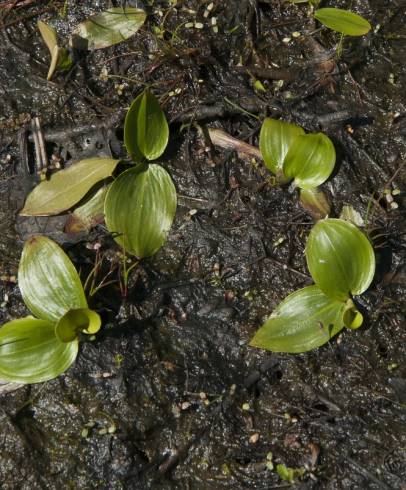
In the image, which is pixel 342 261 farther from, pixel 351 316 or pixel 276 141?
pixel 276 141

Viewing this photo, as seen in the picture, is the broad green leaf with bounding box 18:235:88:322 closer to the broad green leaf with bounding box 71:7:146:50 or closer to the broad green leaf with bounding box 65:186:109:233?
the broad green leaf with bounding box 65:186:109:233

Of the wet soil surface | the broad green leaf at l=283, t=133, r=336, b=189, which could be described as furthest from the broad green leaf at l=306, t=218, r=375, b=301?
the broad green leaf at l=283, t=133, r=336, b=189

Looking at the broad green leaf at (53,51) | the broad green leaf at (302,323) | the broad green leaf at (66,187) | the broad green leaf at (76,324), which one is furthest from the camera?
the broad green leaf at (53,51)

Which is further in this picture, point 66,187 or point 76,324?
point 66,187

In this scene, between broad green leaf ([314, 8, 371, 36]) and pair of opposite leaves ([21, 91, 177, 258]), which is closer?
pair of opposite leaves ([21, 91, 177, 258])

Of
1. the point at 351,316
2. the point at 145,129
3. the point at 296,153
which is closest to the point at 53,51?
the point at 145,129

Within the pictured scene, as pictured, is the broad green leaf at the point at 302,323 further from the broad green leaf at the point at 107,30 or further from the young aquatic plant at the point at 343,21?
the broad green leaf at the point at 107,30

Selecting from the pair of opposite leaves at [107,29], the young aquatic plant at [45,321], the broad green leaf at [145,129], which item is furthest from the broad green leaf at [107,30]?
the young aquatic plant at [45,321]
